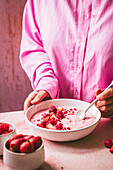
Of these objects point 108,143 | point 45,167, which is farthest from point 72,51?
point 45,167

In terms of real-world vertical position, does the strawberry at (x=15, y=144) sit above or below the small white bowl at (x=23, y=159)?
above

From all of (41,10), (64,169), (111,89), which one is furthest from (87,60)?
(64,169)

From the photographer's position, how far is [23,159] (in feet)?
2.73

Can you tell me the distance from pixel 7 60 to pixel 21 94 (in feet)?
1.19

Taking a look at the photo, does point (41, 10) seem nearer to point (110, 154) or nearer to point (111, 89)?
point (111, 89)

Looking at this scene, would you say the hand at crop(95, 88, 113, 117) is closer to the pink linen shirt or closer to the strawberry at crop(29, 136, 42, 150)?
the pink linen shirt

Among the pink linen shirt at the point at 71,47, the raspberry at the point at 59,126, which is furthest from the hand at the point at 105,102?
the raspberry at the point at 59,126

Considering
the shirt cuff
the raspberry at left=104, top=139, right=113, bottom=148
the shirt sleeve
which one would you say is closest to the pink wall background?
the shirt sleeve

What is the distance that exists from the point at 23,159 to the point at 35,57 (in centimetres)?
88

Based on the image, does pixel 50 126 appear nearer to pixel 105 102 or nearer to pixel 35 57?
pixel 105 102

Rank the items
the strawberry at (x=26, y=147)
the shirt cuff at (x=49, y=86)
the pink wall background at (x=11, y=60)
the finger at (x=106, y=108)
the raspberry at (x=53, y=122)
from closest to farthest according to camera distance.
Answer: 1. the strawberry at (x=26, y=147)
2. the raspberry at (x=53, y=122)
3. the finger at (x=106, y=108)
4. the shirt cuff at (x=49, y=86)
5. the pink wall background at (x=11, y=60)

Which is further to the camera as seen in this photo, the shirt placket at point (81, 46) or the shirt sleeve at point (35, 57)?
the shirt sleeve at point (35, 57)

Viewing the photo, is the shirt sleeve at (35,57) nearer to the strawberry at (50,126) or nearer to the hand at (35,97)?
the hand at (35,97)

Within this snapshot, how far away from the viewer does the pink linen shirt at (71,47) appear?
125cm
